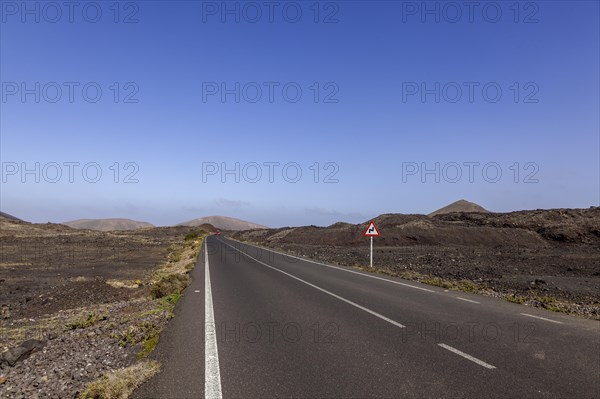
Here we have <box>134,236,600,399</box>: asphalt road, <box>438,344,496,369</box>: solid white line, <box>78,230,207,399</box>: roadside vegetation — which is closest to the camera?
<box>78,230,207,399</box>: roadside vegetation

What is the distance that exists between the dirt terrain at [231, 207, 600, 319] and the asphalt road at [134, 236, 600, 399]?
13.8 ft

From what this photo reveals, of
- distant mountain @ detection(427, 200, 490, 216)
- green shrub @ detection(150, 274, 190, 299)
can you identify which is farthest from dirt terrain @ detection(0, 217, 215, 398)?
distant mountain @ detection(427, 200, 490, 216)

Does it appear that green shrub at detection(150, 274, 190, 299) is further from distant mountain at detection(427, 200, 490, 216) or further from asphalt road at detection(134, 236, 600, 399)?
distant mountain at detection(427, 200, 490, 216)

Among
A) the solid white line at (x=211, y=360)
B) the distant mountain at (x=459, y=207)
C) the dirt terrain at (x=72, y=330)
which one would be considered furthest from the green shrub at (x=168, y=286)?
the distant mountain at (x=459, y=207)

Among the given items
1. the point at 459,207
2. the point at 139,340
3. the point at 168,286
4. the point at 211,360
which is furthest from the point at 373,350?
the point at 459,207

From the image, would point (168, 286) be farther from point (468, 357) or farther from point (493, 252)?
point (493, 252)

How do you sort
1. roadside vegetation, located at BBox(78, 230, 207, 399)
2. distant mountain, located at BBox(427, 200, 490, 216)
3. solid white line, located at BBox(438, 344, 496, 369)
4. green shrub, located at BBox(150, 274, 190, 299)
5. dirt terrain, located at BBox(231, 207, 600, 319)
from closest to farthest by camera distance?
roadside vegetation, located at BBox(78, 230, 207, 399)
solid white line, located at BBox(438, 344, 496, 369)
green shrub, located at BBox(150, 274, 190, 299)
dirt terrain, located at BBox(231, 207, 600, 319)
distant mountain, located at BBox(427, 200, 490, 216)

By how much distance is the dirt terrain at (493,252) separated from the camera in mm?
17609

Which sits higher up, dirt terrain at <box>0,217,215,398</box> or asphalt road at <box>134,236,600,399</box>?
asphalt road at <box>134,236,600,399</box>

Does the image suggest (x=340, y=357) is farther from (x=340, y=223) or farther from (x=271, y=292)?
(x=340, y=223)

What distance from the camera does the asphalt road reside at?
5.25 meters

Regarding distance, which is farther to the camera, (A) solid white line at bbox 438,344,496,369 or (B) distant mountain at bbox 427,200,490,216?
(B) distant mountain at bbox 427,200,490,216

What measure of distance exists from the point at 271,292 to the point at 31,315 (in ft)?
24.2

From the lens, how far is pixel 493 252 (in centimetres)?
3931
